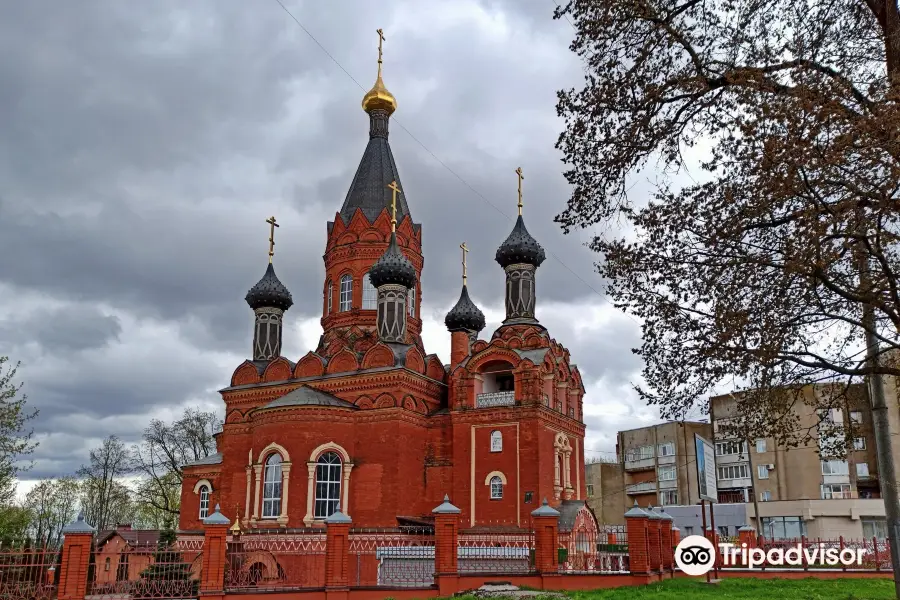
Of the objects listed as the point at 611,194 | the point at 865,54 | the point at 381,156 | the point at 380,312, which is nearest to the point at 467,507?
the point at 380,312

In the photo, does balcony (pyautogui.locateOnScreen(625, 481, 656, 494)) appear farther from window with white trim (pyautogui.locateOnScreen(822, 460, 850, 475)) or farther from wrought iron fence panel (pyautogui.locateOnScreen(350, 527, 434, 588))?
wrought iron fence panel (pyautogui.locateOnScreen(350, 527, 434, 588))

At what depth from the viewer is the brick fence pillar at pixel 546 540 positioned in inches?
590

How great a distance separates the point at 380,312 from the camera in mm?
25516

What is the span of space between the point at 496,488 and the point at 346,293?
939 centimetres

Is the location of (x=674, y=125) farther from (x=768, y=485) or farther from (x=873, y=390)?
(x=768, y=485)

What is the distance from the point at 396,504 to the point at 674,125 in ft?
52.2

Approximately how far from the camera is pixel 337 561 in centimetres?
1370

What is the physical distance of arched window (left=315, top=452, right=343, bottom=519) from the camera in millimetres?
22203

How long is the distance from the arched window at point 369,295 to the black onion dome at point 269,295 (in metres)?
2.79

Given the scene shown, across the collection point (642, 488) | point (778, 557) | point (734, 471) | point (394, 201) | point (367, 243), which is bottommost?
point (778, 557)

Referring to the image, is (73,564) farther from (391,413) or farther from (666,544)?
(666,544)

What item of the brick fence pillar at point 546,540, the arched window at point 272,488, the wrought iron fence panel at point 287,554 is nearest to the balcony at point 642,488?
the arched window at point 272,488

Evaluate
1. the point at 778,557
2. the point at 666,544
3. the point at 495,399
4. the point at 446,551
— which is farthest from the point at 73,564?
the point at 778,557

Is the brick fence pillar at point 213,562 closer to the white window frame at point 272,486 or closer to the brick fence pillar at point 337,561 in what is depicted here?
the brick fence pillar at point 337,561
